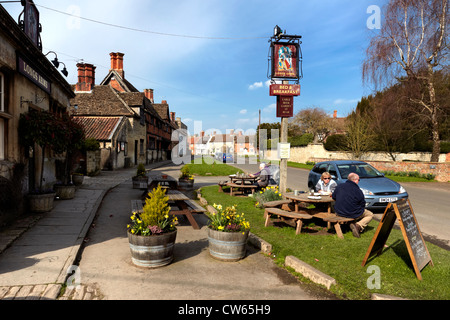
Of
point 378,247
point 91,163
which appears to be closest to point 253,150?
point 91,163

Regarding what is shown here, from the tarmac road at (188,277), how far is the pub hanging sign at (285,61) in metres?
6.26

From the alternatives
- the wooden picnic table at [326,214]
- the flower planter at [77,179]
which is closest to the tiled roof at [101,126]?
the flower planter at [77,179]

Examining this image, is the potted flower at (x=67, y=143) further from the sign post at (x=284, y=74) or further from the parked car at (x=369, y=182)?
the parked car at (x=369, y=182)

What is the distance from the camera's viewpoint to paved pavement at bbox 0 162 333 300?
11.8 ft

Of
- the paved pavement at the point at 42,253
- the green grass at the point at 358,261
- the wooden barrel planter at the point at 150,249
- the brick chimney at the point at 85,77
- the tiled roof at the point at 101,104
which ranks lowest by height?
the green grass at the point at 358,261

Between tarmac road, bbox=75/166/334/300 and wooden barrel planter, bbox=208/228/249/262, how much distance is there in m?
0.12

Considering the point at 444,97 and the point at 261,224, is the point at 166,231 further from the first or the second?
the point at 444,97

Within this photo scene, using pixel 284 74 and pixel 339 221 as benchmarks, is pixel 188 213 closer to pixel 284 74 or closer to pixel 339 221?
pixel 339 221

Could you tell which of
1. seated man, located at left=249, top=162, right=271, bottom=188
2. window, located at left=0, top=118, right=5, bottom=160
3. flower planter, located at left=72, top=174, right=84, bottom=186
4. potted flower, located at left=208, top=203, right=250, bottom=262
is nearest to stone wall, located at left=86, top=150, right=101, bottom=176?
flower planter, located at left=72, top=174, right=84, bottom=186

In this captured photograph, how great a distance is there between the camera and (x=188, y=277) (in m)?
4.12

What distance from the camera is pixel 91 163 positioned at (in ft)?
62.6

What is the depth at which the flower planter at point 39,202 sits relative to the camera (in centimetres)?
768

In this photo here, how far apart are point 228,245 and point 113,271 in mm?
1855

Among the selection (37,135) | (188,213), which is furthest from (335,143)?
(37,135)
